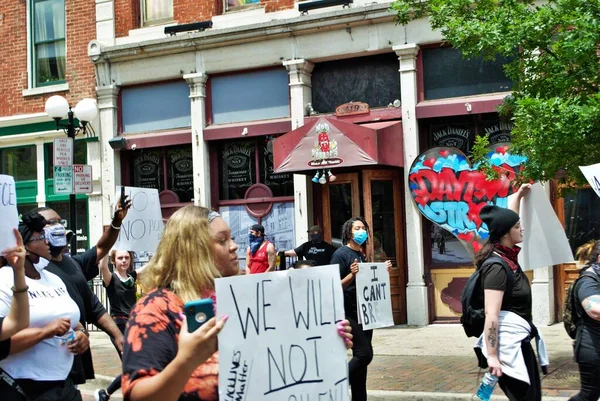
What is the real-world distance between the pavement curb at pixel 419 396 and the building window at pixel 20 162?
39.8ft

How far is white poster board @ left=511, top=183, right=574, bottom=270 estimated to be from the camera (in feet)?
23.9

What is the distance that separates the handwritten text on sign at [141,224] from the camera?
9531mm

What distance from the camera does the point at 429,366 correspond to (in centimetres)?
1110

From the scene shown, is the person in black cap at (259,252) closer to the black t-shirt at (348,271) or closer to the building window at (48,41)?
the black t-shirt at (348,271)

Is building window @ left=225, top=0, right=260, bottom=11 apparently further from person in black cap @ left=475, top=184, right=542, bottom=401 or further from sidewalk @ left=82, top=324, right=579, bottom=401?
person in black cap @ left=475, top=184, right=542, bottom=401

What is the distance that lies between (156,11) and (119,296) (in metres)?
10.1

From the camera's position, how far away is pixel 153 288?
10.8 ft

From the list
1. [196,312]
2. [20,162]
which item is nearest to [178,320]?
[196,312]

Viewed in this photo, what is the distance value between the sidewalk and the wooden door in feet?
2.38

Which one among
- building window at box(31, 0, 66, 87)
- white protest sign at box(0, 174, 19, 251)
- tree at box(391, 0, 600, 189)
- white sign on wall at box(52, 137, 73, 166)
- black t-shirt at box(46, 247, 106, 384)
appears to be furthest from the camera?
building window at box(31, 0, 66, 87)

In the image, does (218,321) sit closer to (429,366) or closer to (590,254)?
(590,254)

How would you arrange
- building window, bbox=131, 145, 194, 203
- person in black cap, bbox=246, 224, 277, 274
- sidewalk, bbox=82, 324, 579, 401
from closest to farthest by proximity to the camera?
sidewalk, bbox=82, 324, 579, 401 → person in black cap, bbox=246, 224, 277, 274 → building window, bbox=131, 145, 194, 203

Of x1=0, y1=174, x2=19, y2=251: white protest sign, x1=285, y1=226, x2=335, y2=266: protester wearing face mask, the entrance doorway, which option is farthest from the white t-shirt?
the entrance doorway

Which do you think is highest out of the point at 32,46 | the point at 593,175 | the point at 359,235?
the point at 32,46
